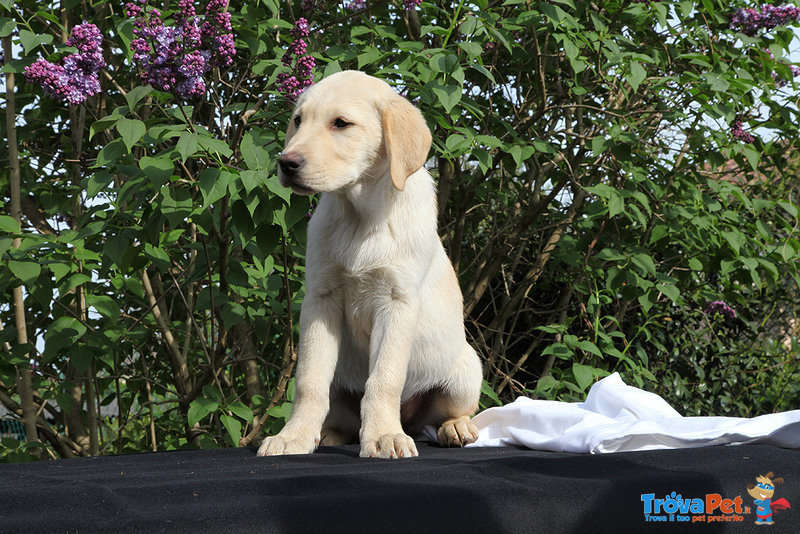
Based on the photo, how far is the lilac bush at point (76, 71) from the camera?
2.79 meters

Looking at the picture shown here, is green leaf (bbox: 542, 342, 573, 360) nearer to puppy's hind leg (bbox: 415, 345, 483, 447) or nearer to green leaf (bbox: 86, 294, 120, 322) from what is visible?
puppy's hind leg (bbox: 415, 345, 483, 447)

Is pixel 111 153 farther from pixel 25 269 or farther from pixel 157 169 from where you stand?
pixel 25 269

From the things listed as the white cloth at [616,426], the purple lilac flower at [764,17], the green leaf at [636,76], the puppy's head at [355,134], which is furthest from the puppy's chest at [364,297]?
the purple lilac flower at [764,17]

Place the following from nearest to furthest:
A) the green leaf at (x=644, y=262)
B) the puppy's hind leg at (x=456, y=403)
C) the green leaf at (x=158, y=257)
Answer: the puppy's hind leg at (x=456, y=403), the green leaf at (x=158, y=257), the green leaf at (x=644, y=262)

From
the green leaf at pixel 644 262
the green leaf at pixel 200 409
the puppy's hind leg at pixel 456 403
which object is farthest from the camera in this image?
the green leaf at pixel 644 262

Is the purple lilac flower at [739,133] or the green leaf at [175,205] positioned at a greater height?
the purple lilac flower at [739,133]

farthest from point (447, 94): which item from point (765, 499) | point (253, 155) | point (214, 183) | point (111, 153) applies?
point (765, 499)

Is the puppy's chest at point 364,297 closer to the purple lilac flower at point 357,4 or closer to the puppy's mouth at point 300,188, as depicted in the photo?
the puppy's mouth at point 300,188

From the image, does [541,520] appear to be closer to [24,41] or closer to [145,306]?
[24,41]

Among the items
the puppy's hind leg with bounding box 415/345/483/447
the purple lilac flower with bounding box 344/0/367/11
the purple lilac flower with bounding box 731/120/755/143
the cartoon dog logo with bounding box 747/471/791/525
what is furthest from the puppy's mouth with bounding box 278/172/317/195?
the purple lilac flower with bounding box 731/120/755/143

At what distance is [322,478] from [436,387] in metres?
1.42

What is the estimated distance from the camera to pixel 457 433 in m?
3.00

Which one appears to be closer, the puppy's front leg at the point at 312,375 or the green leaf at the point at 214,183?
the puppy's front leg at the point at 312,375

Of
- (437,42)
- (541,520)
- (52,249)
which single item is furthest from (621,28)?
(541,520)
